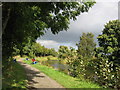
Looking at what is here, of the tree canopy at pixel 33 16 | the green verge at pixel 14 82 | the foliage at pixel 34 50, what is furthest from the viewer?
the foliage at pixel 34 50

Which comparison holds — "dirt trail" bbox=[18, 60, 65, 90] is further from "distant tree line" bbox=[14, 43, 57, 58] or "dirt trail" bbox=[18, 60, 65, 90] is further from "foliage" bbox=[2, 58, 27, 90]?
"distant tree line" bbox=[14, 43, 57, 58]

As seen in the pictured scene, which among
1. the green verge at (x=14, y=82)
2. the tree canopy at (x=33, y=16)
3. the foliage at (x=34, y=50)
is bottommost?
the green verge at (x=14, y=82)

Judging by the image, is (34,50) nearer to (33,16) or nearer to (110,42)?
(110,42)

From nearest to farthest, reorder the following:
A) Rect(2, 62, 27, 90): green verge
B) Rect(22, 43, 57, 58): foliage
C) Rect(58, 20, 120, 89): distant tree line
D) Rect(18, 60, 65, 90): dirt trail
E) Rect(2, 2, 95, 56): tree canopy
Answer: Rect(2, 2, 95, 56): tree canopy, Rect(2, 62, 27, 90): green verge, Rect(18, 60, 65, 90): dirt trail, Rect(58, 20, 120, 89): distant tree line, Rect(22, 43, 57, 58): foliage

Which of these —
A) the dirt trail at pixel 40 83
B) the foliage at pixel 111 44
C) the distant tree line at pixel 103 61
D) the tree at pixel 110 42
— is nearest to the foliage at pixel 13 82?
the dirt trail at pixel 40 83

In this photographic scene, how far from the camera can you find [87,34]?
72.9 metres

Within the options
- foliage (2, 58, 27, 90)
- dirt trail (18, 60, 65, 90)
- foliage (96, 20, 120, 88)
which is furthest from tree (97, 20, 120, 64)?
foliage (2, 58, 27, 90)

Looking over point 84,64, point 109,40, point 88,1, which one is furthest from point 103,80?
point 109,40

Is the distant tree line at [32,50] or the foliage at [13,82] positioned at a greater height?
the distant tree line at [32,50]

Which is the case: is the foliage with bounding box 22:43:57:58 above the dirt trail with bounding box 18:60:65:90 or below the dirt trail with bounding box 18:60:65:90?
above

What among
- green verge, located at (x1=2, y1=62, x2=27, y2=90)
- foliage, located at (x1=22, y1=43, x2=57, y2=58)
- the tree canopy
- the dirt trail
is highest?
the tree canopy

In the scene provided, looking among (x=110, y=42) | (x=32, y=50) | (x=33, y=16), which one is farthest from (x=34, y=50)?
(x=33, y=16)

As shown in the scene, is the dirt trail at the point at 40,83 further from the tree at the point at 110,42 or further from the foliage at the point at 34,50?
the tree at the point at 110,42

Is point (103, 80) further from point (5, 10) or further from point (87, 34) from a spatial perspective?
point (87, 34)
